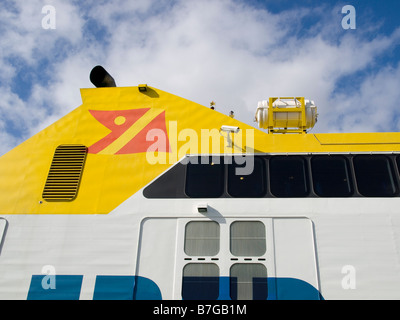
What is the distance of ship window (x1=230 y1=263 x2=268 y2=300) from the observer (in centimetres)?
506

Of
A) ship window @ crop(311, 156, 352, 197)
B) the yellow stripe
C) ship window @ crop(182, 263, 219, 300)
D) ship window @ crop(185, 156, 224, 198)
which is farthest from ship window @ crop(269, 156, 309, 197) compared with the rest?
the yellow stripe

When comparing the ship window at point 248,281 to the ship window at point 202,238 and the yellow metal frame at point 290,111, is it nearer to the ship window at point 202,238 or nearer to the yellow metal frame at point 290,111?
the ship window at point 202,238

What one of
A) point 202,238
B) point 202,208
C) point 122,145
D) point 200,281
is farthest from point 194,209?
point 122,145

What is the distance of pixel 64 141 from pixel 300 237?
16.2 feet

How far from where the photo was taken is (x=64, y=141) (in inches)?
263

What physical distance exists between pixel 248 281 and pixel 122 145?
3.48 m

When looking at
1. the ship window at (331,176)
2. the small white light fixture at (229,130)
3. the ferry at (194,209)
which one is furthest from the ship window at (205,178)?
the ship window at (331,176)

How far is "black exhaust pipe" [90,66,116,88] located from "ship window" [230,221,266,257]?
4.58 m

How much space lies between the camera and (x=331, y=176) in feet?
19.3

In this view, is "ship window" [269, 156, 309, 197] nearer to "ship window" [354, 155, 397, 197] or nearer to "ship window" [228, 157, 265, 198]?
"ship window" [228, 157, 265, 198]

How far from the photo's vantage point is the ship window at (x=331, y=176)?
572 centimetres

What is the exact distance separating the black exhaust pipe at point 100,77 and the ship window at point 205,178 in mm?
Answer: 3177
